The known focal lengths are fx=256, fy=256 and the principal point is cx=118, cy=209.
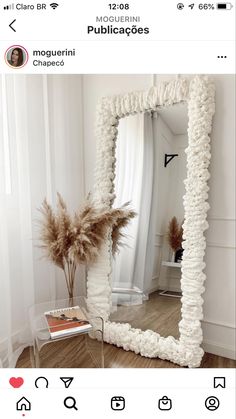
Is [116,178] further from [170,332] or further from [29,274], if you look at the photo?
[170,332]

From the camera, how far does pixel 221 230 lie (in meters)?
1.04

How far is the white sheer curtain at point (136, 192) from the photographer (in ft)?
3.42

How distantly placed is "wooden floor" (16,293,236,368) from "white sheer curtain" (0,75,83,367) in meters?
0.16

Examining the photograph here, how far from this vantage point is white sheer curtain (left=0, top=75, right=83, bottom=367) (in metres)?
0.99
